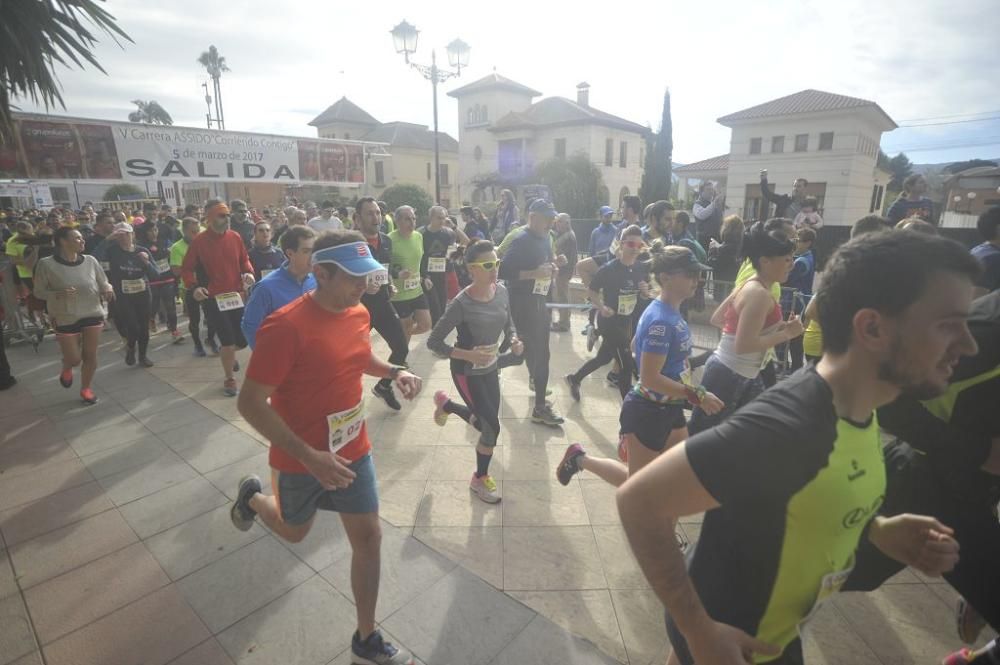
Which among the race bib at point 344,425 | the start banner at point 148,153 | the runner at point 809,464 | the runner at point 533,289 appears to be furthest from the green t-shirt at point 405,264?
the start banner at point 148,153

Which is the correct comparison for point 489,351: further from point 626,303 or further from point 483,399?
point 626,303

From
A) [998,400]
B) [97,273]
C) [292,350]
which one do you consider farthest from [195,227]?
[998,400]

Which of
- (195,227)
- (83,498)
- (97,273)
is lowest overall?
(83,498)

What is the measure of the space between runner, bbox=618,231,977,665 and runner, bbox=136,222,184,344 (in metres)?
9.93

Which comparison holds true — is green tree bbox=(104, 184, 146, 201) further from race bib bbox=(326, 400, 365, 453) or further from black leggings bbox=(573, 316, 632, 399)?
race bib bbox=(326, 400, 365, 453)

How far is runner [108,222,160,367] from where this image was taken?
23.0ft

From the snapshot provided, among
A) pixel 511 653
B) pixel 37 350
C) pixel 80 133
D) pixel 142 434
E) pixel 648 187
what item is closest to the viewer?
pixel 511 653

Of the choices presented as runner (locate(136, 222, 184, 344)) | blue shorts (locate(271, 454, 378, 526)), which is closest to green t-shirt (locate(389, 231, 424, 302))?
blue shorts (locate(271, 454, 378, 526))

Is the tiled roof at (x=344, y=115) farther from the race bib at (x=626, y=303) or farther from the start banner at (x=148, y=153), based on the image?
the race bib at (x=626, y=303)

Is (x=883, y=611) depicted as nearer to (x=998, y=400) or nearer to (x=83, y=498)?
(x=998, y=400)

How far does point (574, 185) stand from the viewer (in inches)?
1500

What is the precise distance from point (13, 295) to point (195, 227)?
4044 mm

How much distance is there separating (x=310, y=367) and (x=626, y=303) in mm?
3947

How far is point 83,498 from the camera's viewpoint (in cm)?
409
